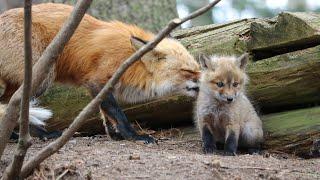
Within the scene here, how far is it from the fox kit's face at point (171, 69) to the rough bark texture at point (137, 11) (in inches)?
100

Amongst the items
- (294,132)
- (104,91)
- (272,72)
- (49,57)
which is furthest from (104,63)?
(104,91)

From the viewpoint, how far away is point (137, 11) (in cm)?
893

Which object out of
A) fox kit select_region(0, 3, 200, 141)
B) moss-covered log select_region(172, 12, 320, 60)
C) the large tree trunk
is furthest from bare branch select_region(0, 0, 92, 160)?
moss-covered log select_region(172, 12, 320, 60)

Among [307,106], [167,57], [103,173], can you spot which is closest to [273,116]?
[307,106]

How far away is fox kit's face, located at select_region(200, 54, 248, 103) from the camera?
570 cm

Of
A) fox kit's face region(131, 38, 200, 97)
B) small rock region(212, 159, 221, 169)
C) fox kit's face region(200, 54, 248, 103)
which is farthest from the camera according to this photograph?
fox kit's face region(131, 38, 200, 97)

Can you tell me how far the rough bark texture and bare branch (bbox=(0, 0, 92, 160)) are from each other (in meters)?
5.13

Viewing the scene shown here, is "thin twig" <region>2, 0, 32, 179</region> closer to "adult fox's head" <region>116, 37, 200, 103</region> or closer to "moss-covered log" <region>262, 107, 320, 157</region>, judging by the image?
"adult fox's head" <region>116, 37, 200, 103</region>

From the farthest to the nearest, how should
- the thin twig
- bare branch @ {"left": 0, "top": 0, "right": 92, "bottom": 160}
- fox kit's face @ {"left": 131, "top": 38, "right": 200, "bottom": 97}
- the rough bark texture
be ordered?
the rough bark texture, fox kit's face @ {"left": 131, "top": 38, "right": 200, "bottom": 97}, bare branch @ {"left": 0, "top": 0, "right": 92, "bottom": 160}, the thin twig

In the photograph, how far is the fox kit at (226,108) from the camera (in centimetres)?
570

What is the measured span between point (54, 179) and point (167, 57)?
2.54 meters

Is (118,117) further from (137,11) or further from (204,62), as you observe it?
(137,11)

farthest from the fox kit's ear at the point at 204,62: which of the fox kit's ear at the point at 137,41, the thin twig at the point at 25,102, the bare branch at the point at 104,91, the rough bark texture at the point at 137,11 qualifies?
→ the rough bark texture at the point at 137,11

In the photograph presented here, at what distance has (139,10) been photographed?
8.96 meters
